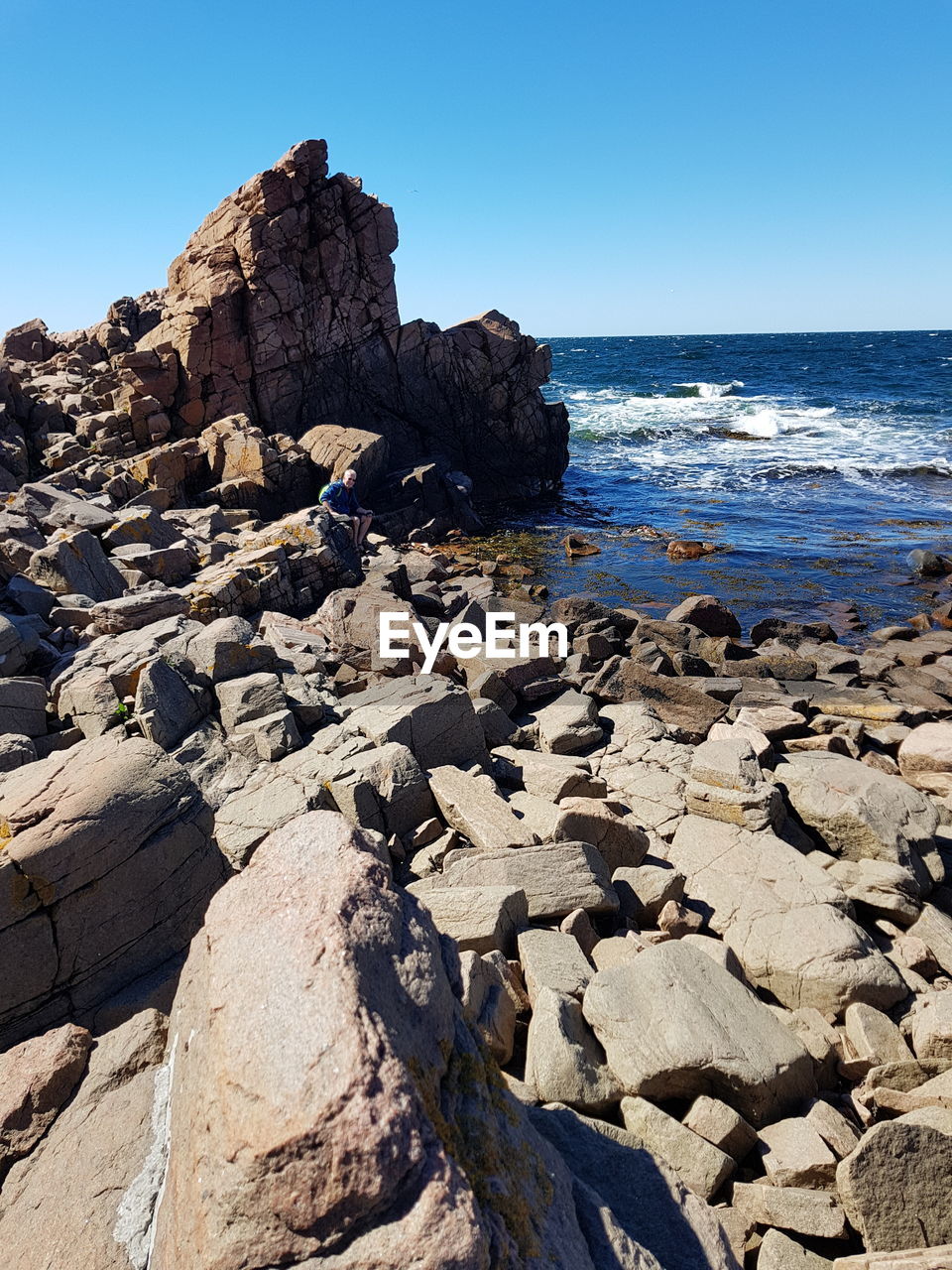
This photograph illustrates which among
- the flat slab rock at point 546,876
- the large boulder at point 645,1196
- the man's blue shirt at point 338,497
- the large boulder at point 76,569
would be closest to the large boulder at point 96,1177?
the large boulder at point 645,1196

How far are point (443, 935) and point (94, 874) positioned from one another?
7.97 feet

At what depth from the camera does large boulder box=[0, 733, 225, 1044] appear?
13.9 ft

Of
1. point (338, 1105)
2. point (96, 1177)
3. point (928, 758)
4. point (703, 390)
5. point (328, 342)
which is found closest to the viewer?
point (338, 1105)

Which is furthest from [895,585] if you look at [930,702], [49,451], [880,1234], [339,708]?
[49,451]

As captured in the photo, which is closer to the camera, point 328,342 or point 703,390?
point 328,342

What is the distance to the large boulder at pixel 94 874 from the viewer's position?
4242 mm

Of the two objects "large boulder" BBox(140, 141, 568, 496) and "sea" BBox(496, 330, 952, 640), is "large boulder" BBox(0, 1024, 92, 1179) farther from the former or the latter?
"large boulder" BBox(140, 141, 568, 496)

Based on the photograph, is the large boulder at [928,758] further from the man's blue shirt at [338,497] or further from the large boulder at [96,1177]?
the man's blue shirt at [338,497]

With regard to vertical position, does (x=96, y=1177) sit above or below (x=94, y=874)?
below

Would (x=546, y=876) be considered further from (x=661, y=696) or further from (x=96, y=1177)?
(x=661, y=696)

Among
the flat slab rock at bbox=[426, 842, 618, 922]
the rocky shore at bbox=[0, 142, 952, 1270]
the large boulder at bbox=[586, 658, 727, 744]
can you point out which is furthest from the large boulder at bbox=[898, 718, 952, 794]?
the flat slab rock at bbox=[426, 842, 618, 922]

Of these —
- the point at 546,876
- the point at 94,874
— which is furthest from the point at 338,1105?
the point at 546,876

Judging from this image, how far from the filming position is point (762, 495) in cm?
3041

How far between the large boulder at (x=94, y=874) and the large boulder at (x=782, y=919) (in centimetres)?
412
